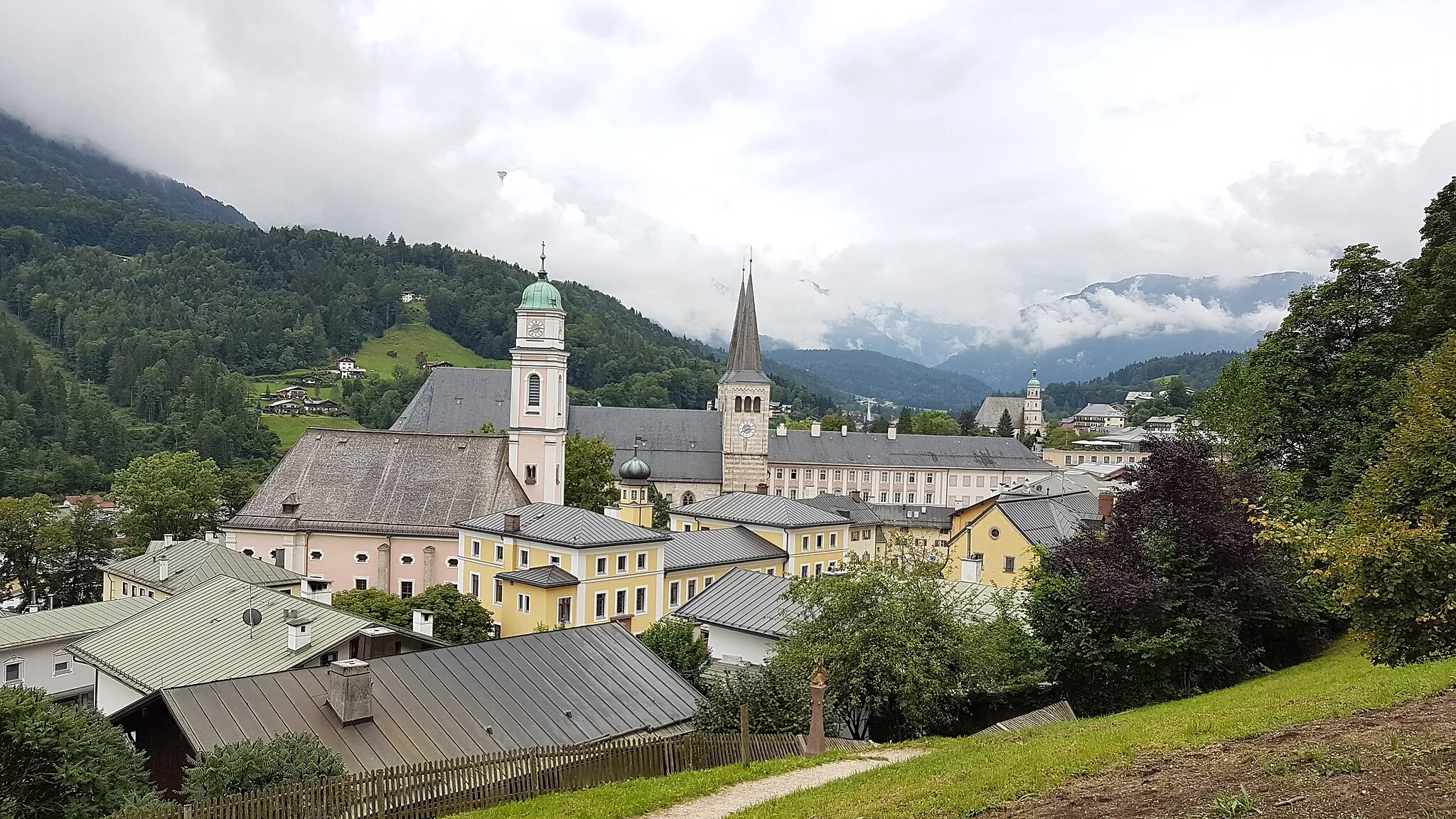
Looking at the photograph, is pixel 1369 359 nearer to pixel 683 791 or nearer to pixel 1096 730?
pixel 1096 730

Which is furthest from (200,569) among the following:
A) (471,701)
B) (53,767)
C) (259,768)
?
Answer: (259,768)

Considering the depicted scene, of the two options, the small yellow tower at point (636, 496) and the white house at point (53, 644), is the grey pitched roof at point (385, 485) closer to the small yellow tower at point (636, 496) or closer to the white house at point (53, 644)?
the small yellow tower at point (636, 496)

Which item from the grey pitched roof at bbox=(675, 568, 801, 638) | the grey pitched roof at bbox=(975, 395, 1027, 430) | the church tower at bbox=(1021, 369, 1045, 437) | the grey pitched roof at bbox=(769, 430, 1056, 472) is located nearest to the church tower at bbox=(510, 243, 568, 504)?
the grey pitched roof at bbox=(675, 568, 801, 638)

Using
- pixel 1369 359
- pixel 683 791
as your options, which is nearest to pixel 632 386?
pixel 1369 359

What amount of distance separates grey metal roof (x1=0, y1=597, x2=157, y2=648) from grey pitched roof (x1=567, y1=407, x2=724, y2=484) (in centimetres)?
5980

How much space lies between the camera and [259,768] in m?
14.5

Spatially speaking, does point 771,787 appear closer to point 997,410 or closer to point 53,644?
point 53,644

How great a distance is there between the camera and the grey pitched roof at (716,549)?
46531 millimetres

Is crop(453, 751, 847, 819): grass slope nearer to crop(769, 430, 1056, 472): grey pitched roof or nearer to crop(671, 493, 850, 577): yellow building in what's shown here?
crop(671, 493, 850, 577): yellow building

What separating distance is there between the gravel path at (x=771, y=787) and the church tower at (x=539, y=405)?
40913mm

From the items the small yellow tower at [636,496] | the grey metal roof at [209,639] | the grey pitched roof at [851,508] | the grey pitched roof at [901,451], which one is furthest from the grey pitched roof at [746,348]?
the grey metal roof at [209,639]

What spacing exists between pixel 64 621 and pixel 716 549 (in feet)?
92.8

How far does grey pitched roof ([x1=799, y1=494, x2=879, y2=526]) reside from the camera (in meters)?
69.1

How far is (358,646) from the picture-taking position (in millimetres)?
26250
